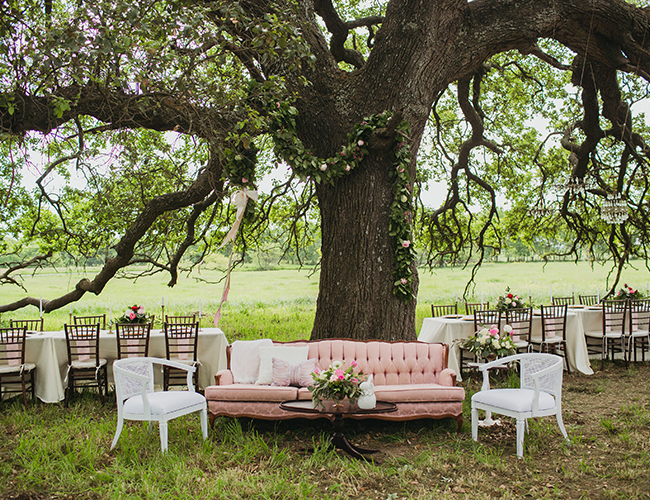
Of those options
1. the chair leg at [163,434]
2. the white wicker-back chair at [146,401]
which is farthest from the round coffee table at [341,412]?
the chair leg at [163,434]

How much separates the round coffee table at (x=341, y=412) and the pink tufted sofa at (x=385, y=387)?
221 mm

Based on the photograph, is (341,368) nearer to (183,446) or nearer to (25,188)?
(183,446)

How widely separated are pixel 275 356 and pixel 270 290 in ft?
38.4

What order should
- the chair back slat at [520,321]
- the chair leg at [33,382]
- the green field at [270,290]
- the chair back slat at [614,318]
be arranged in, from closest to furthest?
the chair leg at [33,382]
the chair back slat at [520,321]
the chair back slat at [614,318]
the green field at [270,290]

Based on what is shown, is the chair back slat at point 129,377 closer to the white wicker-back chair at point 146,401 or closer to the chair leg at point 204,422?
the white wicker-back chair at point 146,401

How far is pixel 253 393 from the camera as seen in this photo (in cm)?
470

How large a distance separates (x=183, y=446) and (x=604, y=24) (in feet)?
21.6

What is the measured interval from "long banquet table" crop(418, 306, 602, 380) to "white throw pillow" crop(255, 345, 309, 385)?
7.88 ft

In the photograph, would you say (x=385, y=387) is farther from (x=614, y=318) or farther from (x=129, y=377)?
(x=614, y=318)

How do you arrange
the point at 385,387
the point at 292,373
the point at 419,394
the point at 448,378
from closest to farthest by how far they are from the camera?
the point at 419,394 → the point at 385,387 → the point at 448,378 → the point at 292,373

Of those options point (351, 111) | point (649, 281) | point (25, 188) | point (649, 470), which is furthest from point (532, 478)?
point (649, 281)

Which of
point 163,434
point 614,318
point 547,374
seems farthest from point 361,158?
point 614,318

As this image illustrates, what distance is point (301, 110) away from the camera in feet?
19.9

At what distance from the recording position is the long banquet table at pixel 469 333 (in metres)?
7.02
